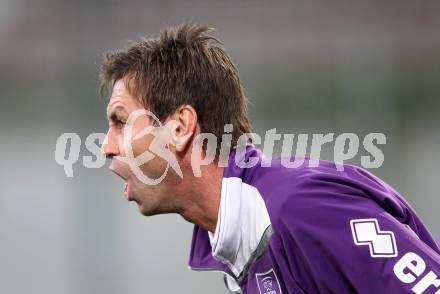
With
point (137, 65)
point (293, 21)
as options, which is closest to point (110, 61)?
point (137, 65)

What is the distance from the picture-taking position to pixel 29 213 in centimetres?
311

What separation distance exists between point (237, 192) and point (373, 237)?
0.92 feet

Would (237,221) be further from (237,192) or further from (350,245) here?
(350,245)

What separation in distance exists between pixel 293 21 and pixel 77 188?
3.63ft

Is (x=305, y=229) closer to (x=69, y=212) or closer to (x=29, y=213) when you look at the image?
(x=69, y=212)

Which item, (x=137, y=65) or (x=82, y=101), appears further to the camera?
(x=82, y=101)

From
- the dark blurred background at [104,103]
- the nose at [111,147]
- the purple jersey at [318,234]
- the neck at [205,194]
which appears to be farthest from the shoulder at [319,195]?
the dark blurred background at [104,103]

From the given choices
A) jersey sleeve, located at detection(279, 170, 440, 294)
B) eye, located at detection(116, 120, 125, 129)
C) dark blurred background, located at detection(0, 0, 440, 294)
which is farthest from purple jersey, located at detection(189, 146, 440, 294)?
dark blurred background, located at detection(0, 0, 440, 294)

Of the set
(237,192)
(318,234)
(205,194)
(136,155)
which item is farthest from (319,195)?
(136,155)

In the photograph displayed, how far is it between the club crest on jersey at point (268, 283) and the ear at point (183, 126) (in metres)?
0.28

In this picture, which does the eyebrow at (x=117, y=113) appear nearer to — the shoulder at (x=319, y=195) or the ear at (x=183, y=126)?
the ear at (x=183, y=126)

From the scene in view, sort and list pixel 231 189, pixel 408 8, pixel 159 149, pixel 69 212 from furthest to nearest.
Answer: pixel 408 8 → pixel 69 212 → pixel 159 149 → pixel 231 189

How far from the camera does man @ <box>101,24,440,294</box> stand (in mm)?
1167

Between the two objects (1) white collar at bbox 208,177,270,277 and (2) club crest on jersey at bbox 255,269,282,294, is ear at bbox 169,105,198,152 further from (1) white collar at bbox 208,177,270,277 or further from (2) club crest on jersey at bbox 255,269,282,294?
(2) club crest on jersey at bbox 255,269,282,294
